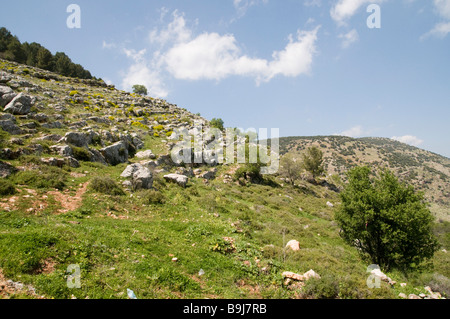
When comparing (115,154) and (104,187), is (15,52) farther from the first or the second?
(104,187)

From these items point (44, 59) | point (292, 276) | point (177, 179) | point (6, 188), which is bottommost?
point (292, 276)

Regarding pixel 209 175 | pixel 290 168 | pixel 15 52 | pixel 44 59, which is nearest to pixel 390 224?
pixel 209 175

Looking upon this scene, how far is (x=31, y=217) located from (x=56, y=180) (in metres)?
4.23

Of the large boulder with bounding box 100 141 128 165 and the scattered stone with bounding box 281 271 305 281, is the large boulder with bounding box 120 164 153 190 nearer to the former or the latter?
the large boulder with bounding box 100 141 128 165

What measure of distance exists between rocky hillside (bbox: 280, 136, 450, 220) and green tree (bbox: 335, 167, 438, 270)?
225 ft

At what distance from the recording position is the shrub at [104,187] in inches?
536

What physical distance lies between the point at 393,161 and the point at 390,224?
106118 mm

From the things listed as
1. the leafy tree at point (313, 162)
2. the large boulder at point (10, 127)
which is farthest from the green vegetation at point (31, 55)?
the leafy tree at point (313, 162)

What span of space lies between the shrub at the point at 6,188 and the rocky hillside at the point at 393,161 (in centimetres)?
9115

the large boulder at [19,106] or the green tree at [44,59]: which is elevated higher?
the green tree at [44,59]

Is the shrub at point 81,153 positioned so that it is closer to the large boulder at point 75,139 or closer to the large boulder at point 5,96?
the large boulder at point 75,139

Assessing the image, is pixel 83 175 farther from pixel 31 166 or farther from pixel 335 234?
pixel 335 234

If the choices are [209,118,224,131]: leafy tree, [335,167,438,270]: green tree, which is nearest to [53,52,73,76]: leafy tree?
[209,118,224,131]: leafy tree

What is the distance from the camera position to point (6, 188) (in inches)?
403
